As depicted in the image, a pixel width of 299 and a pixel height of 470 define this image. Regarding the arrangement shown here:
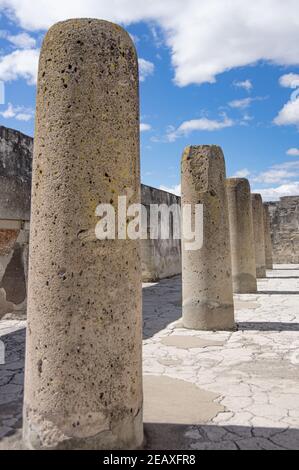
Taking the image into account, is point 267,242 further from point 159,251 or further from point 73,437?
point 73,437

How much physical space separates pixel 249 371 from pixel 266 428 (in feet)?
4.35

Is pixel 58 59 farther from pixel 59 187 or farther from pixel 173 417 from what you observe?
pixel 173 417

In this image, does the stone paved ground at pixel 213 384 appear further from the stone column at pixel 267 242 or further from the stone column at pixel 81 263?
the stone column at pixel 267 242

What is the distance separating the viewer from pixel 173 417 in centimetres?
297

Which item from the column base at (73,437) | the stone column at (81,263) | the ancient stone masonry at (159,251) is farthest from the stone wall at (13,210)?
the ancient stone masonry at (159,251)

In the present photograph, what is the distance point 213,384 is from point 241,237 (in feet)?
21.7

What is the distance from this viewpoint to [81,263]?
230cm

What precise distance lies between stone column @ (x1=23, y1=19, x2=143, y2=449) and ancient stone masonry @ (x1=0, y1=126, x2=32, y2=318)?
469 centimetres

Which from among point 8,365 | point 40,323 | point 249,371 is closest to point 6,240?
point 8,365

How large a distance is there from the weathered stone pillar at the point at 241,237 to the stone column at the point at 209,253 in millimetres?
3921

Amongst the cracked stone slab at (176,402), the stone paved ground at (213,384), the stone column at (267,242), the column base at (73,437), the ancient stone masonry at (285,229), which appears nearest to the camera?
the column base at (73,437)

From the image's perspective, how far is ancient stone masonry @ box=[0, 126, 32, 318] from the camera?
22.5 ft

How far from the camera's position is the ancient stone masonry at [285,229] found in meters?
21.6
